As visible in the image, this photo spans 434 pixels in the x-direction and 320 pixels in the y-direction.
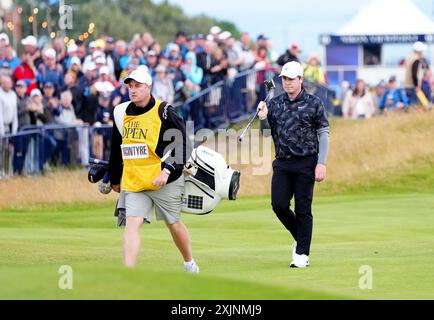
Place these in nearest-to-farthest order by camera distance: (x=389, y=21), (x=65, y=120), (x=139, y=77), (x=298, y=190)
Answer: (x=139, y=77), (x=298, y=190), (x=65, y=120), (x=389, y=21)

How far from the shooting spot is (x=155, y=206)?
12.7m

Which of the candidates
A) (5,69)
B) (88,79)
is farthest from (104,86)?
(5,69)

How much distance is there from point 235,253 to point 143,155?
362 cm

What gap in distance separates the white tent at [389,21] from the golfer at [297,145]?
3841cm

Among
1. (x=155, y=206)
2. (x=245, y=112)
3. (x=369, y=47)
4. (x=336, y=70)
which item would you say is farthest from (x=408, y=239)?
(x=369, y=47)

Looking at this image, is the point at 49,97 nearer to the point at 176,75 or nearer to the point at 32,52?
the point at 32,52

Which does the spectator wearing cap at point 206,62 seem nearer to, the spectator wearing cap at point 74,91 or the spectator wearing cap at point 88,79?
the spectator wearing cap at point 88,79

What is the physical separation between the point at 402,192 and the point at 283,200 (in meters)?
12.7

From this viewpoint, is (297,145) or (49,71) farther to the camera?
(49,71)

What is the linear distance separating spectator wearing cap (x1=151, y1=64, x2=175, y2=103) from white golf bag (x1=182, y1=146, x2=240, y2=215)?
15.3 meters

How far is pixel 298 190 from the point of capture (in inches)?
550

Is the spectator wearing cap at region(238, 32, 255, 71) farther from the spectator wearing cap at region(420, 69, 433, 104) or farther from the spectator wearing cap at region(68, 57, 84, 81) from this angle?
the spectator wearing cap at region(68, 57, 84, 81)

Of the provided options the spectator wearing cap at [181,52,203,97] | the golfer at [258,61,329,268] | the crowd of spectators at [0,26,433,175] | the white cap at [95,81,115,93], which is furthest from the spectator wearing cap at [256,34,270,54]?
the golfer at [258,61,329,268]

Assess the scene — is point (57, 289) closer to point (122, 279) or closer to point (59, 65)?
point (122, 279)
